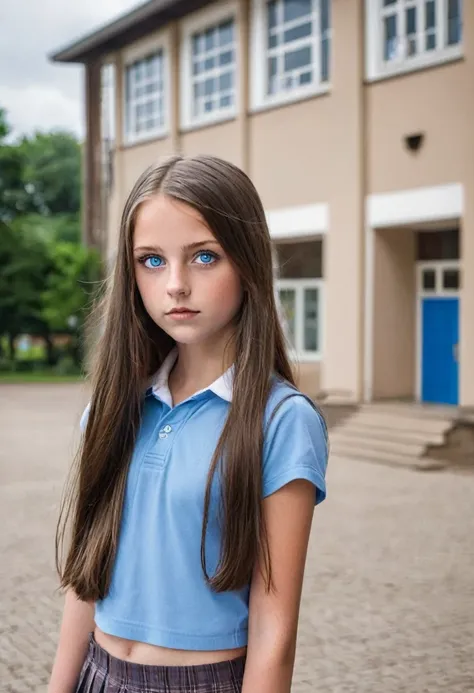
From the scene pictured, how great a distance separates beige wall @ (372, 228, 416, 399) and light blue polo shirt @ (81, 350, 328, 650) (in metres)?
15.5

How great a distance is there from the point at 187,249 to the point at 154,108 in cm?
2180

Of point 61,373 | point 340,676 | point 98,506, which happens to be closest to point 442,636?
point 340,676

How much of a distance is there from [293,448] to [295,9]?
18445mm

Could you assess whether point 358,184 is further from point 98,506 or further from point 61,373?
point 61,373

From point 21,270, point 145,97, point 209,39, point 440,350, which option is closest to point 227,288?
point 440,350

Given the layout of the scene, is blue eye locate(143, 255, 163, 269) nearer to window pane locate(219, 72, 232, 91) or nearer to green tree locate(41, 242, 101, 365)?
window pane locate(219, 72, 232, 91)

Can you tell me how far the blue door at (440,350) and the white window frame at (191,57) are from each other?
5846mm

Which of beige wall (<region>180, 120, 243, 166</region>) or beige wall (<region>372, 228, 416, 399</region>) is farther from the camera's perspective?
beige wall (<region>180, 120, 243, 166</region>)

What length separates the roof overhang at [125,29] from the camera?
2112cm

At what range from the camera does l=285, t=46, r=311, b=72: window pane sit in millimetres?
18609

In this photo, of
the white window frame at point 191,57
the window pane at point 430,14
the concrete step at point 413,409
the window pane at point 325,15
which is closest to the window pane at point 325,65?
the window pane at point 325,15

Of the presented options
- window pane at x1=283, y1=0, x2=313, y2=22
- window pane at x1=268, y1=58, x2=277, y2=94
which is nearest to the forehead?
window pane at x1=283, y1=0, x2=313, y2=22

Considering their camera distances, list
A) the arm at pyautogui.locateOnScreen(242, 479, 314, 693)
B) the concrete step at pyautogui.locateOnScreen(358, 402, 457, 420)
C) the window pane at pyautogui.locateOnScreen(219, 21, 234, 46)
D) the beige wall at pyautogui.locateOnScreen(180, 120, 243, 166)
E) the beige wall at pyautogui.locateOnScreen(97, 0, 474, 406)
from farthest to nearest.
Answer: the window pane at pyautogui.locateOnScreen(219, 21, 234, 46), the beige wall at pyautogui.locateOnScreen(180, 120, 243, 166), the beige wall at pyautogui.locateOnScreen(97, 0, 474, 406), the concrete step at pyautogui.locateOnScreen(358, 402, 457, 420), the arm at pyautogui.locateOnScreen(242, 479, 314, 693)

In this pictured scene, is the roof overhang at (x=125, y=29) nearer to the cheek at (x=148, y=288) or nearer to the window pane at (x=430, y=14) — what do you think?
the window pane at (x=430, y=14)
